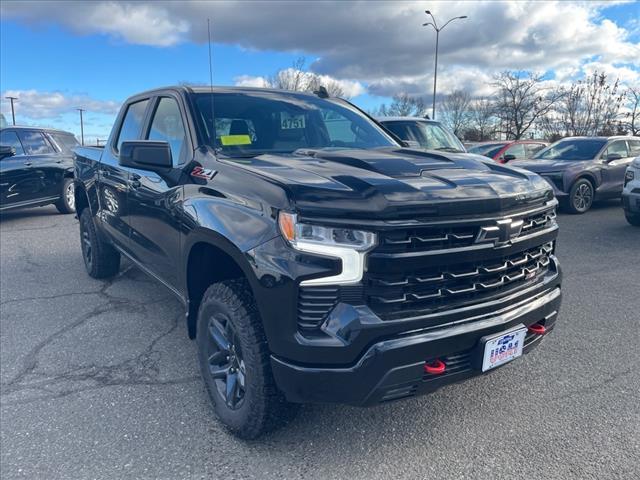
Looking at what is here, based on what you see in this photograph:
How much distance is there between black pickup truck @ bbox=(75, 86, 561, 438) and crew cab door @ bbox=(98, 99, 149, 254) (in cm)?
99

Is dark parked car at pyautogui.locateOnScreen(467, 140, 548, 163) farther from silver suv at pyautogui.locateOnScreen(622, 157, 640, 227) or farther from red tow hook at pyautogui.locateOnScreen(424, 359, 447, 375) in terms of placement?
red tow hook at pyautogui.locateOnScreen(424, 359, 447, 375)

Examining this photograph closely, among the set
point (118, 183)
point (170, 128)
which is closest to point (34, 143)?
point (118, 183)

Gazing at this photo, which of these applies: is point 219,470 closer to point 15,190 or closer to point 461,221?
point 461,221

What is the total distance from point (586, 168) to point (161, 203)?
9257 mm

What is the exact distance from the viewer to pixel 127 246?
13.7 ft

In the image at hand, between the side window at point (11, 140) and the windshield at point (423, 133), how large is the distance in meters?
6.74

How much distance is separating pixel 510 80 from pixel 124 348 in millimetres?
54970

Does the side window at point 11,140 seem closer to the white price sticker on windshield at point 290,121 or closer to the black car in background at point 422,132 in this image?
the black car in background at point 422,132

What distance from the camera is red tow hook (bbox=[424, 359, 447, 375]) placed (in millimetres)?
2197

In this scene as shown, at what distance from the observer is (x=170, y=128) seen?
11.5 ft

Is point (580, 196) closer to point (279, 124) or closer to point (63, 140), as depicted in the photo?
point (279, 124)

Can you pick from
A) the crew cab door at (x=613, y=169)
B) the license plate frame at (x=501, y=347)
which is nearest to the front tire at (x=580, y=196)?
the crew cab door at (x=613, y=169)

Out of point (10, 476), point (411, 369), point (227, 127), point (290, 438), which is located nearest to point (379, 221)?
point (411, 369)

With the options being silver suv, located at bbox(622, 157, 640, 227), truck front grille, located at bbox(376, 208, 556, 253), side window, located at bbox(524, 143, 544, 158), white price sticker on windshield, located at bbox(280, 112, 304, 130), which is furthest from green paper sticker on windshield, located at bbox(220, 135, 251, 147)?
side window, located at bbox(524, 143, 544, 158)
